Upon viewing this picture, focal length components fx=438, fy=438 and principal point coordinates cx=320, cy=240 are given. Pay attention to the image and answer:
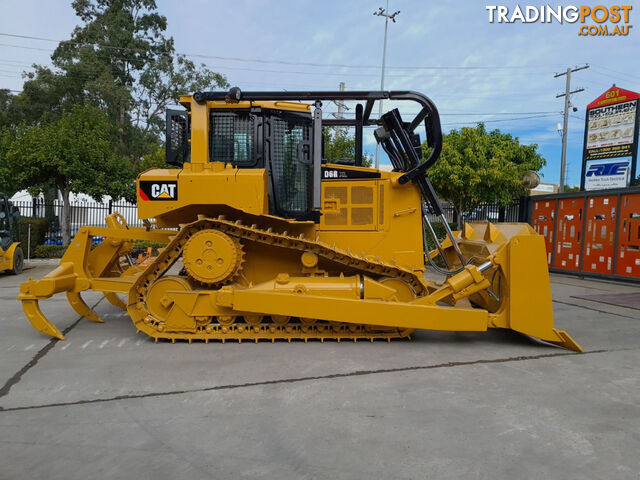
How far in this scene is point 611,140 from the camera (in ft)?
48.2

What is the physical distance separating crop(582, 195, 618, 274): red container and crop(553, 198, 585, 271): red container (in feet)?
0.97

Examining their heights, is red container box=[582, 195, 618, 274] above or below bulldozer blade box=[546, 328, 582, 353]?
above

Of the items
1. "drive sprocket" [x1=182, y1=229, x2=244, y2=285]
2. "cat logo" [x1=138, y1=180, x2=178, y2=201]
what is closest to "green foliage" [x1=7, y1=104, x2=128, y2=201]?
"cat logo" [x1=138, y1=180, x2=178, y2=201]

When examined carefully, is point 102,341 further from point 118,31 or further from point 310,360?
point 118,31

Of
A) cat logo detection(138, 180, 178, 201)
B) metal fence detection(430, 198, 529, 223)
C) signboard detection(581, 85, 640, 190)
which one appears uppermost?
signboard detection(581, 85, 640, 190)

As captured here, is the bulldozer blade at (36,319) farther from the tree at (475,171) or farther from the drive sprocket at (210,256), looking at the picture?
the tree at (475,171)

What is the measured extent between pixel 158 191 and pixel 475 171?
12.5 meters

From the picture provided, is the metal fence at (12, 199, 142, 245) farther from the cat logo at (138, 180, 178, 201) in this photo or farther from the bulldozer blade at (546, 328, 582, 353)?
the bulldozer blade at (546, 328, 582, 353)

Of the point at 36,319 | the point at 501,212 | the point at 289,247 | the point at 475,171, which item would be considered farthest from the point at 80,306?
the point at 501,212

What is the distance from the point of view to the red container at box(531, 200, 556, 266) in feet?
47.1

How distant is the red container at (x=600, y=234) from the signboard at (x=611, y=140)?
2551 mm

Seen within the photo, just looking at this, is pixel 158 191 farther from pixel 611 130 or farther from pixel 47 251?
pixel 611 130

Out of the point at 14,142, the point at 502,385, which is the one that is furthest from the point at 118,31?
the point at 502,385

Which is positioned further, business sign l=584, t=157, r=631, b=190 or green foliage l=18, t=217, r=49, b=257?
green foliage l=18, t=217, r=49, b=257
